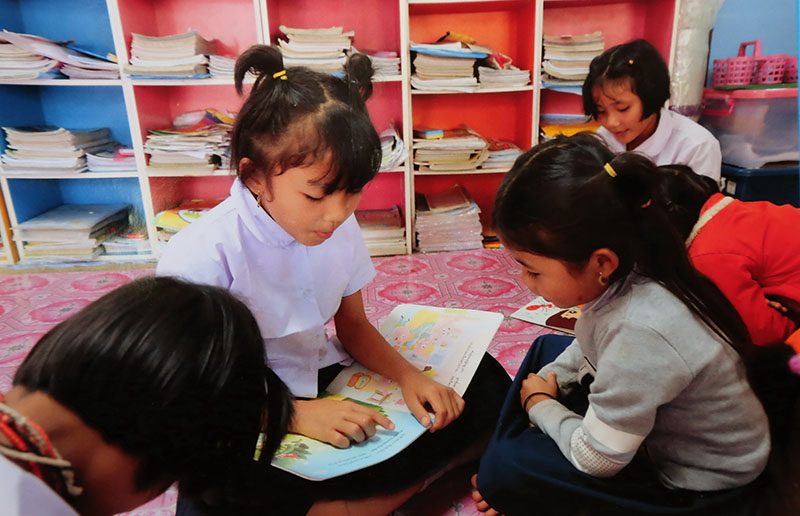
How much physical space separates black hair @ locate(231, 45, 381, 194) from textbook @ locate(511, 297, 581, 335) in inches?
36.6

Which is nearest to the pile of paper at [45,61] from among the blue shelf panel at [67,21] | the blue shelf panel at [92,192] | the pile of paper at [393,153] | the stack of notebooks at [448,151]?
the blue shelf panel at [67,21]

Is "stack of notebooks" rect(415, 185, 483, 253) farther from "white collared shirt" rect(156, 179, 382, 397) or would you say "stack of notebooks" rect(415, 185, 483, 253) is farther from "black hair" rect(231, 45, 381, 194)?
"black hair" rect(231, 45, 381, 194)

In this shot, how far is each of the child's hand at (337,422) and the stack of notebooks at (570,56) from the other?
5.63 feet

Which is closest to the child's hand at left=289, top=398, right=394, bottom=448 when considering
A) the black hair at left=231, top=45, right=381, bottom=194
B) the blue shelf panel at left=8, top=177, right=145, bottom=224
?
the black hair at left=231, top=45, right=381, bottom=194

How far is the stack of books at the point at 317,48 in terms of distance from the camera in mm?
2092

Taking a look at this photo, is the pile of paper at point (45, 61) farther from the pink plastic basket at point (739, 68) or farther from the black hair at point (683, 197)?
the pink plastic basket at point (739, 68)

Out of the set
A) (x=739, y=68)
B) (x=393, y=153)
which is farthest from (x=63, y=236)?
(x=739, y=68)

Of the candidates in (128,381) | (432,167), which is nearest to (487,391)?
(128,381)

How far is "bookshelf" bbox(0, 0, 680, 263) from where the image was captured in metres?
2.15

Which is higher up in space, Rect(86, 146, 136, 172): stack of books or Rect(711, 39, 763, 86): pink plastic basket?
Rect(711, 39, 763, 86): pink plastic basket

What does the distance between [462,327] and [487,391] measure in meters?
0.15

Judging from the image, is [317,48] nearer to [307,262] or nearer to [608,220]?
[307,262]

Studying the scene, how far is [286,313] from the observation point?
931 millimetres

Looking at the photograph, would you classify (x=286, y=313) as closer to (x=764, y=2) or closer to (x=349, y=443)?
(x=349, y=443)
